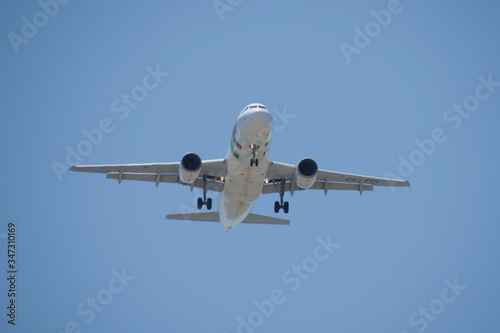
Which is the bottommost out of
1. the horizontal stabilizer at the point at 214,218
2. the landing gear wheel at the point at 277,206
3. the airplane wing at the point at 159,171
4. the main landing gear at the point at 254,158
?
the horizontal stabilizer at the point at 214,218

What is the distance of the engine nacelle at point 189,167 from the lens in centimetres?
3164

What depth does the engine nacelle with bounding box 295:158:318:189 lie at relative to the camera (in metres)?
32.3

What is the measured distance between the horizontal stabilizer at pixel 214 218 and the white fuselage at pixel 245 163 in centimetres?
133

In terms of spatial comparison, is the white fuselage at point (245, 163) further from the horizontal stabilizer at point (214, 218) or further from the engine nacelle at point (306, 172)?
the engine nacelle at point (306, 172)

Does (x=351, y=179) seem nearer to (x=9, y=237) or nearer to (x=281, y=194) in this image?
(x=281, y=194)

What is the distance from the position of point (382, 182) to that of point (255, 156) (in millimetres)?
8972

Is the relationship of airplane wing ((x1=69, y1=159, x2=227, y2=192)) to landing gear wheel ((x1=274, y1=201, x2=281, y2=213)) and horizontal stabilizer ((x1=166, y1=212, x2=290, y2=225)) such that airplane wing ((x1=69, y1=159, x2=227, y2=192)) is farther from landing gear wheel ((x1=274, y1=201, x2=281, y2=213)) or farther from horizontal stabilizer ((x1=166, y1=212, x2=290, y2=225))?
landing gear wheel ((x1=274, y1=201, x2=281, y2=213))

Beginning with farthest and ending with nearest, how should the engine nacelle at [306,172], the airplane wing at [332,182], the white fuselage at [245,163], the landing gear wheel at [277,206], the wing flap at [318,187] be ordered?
the landing gear wheel at [277,206], the wing flap at [318,187], the airplane wing at [332,182], the engine nacelle at [306,172], the white fuselage at [245,163]

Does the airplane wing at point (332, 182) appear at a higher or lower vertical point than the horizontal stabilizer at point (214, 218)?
higher

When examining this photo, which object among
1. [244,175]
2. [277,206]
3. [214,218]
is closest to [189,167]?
[244,175]

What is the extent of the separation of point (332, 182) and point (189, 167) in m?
9.11

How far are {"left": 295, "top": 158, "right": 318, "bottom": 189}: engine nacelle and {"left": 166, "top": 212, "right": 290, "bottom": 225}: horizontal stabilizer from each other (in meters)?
4.71

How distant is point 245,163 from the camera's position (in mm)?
31344

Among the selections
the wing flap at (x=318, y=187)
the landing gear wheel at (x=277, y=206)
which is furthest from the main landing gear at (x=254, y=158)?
the landing gear wheel at (x=277, y=206)
